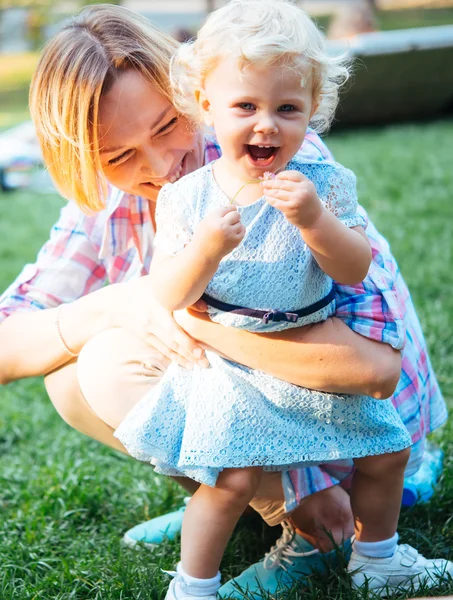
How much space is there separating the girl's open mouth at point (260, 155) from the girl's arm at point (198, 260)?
12cm

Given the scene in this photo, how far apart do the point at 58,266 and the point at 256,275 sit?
0.89 meters

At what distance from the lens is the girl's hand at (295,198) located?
1551 millimetres

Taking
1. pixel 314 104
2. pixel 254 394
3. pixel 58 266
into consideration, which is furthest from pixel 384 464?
pixel 58 266

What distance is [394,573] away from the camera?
6.73ft

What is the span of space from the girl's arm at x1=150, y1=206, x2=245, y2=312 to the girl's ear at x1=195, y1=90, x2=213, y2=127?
0.27 metres

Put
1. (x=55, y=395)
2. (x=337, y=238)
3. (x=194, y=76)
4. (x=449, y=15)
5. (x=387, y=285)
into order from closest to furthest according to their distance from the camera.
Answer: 1. (x=337, y=238)
2. (x=194, y=76)
3. (x=387, y=285)
4. (x=55, y=395)
5. (x=449, y=15)

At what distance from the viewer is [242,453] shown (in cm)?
184

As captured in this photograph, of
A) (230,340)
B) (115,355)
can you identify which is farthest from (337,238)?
(115,355)

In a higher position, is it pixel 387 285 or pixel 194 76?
pixel 194 76

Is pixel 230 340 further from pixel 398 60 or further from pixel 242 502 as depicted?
pixel 398 60

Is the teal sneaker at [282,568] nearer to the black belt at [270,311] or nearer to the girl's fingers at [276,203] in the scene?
the black belt at [270,311]

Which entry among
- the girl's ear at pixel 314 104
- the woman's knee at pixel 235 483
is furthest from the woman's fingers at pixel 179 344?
the girl's ear at pixel 314 104

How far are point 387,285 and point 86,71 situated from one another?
875 mm

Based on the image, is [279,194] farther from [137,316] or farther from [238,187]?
[137,316]
